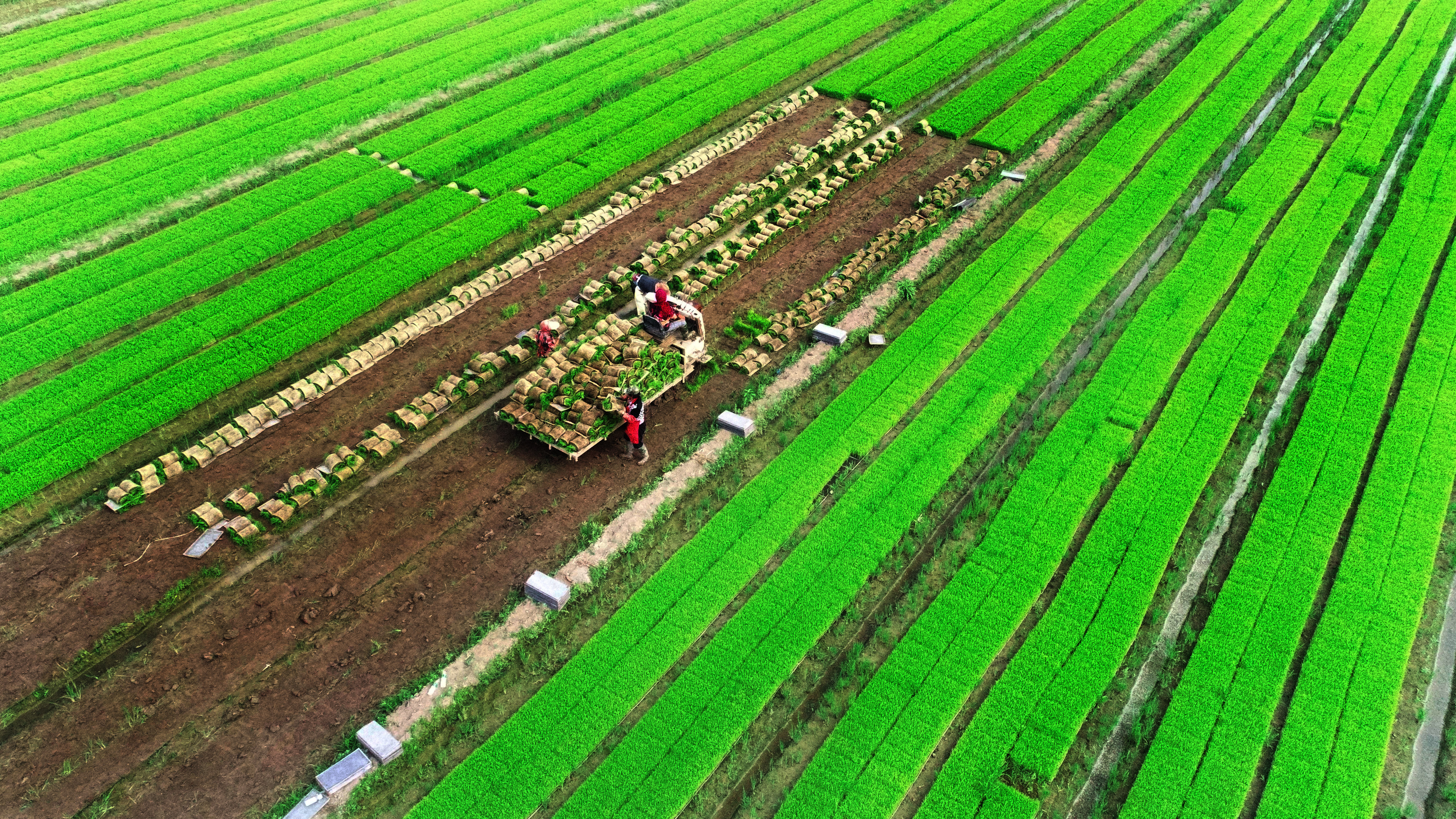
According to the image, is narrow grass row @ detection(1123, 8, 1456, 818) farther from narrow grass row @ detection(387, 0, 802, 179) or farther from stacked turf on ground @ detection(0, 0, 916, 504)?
narrow grass row @ detection(387, 0, 802, 179)

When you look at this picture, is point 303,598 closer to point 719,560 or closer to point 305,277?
point 719,560

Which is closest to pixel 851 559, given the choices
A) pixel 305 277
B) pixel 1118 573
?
pixel 1118 573

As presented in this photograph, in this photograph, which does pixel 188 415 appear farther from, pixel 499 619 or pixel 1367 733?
pixel 1367 733

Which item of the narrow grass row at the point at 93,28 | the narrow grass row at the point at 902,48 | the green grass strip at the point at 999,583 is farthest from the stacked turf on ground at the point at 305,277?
the green grass strip at the point at 999,583

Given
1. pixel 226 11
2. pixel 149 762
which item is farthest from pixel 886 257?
pixel 226 11

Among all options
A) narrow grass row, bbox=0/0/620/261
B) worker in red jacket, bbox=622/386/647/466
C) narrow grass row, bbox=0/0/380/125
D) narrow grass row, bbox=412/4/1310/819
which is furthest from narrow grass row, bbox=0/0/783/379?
narrow grass row, bbox=412/4/1310/819
